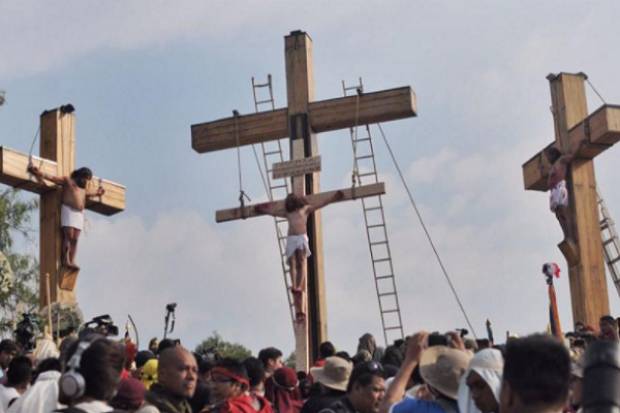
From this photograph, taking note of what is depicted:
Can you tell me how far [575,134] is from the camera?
1527 centimetres

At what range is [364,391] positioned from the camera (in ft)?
22.6

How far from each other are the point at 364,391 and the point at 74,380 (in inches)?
101

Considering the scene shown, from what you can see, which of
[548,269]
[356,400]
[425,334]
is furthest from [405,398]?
[548,269]

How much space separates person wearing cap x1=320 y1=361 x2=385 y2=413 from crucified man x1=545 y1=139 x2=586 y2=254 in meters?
8.75

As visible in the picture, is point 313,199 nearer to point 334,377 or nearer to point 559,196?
point 559,196

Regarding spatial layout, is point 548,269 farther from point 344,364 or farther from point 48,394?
point 48,394

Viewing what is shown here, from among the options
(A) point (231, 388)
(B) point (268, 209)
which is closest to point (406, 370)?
(A) point (231, 388)

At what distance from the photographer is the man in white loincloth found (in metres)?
15.4

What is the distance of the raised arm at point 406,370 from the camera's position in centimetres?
615

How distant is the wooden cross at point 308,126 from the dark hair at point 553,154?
1.85 metres

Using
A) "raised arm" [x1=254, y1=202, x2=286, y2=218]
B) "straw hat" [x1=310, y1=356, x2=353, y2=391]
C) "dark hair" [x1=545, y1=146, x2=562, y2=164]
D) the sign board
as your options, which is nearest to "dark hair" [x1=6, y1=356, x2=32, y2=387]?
"straw hat" [x1=310, y1=356, x2=353, y2=391]

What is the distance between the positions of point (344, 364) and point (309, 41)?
9.17 metres

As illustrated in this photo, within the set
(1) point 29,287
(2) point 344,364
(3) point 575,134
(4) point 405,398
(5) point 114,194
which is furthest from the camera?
(1) point 29,287

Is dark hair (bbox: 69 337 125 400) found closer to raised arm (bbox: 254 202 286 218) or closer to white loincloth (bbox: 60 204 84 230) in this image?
raised arm (bbox: 254 202 286 218)
